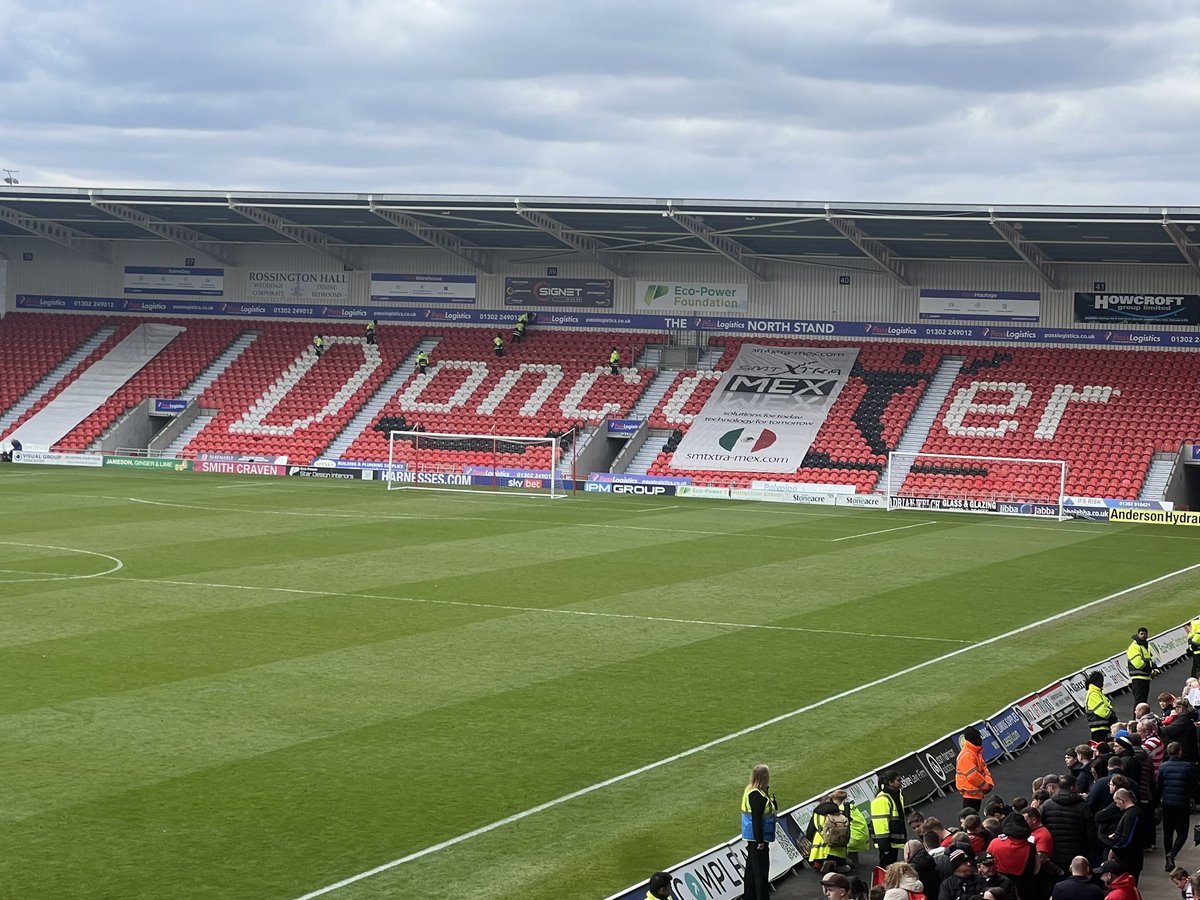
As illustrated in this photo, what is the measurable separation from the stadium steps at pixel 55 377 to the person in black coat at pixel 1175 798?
5835cm

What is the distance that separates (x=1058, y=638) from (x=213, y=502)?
94.0ft

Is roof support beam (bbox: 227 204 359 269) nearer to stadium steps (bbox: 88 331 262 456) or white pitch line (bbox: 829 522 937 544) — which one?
stadium steps (bbox: 88 331 262 456)

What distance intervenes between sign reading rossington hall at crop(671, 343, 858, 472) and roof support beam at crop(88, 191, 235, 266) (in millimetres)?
24892

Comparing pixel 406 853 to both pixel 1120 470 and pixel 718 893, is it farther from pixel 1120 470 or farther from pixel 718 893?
pixel 1120 470

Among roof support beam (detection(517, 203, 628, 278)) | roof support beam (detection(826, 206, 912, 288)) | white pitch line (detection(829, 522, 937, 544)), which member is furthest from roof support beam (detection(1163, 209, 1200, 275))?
roof support beam (detection(517, 203, 628, 278))

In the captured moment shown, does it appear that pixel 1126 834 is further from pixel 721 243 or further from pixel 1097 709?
pixel 721 243

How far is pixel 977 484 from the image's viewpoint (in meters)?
52.8

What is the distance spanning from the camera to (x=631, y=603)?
28.4 metres

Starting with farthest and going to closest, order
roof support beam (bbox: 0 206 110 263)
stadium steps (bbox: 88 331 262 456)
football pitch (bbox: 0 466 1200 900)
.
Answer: roof support beam (bbox: 0 206 110 263)
stadium steps (bbox: 88 331 262 456)
football pitch (bbox: 0 466 1200 900)

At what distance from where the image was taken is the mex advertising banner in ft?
219

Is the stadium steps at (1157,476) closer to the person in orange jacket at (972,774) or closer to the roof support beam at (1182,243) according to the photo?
the roof support beam at (1182,243)

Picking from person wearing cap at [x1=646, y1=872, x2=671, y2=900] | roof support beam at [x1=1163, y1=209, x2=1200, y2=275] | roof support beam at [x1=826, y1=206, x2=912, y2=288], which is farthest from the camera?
roof support beam at [x1=826, y1=206, x2=912, y2=288]

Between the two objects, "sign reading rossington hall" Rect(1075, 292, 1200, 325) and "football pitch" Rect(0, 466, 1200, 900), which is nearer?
"football pitch" Rect(0, 466, 1200, 900)

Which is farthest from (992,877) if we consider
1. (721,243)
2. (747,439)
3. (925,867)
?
(721,243)
